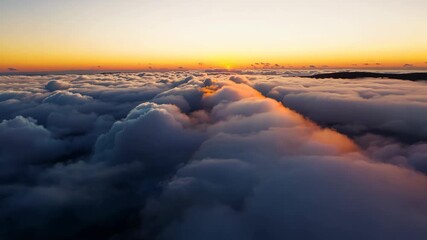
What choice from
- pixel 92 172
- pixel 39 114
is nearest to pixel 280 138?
pixel 92 172

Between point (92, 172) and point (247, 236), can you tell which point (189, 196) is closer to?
point (247, 236)

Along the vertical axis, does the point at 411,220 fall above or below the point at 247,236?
above

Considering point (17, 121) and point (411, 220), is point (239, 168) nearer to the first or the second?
point (411, 220)

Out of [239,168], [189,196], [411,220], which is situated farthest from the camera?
[239,168]

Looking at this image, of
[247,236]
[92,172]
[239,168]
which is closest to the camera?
[247,236]

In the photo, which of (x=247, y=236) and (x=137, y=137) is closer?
(x=247, y=236)

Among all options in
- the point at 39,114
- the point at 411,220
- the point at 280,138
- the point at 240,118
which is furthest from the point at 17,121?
the point at 411,220

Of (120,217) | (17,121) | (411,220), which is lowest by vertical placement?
(120,217)

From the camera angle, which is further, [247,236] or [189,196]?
[189,196]

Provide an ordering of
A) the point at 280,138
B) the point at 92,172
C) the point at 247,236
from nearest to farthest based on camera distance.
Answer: the point at 247,236 < the point at 280,138 < the point at 92,172
